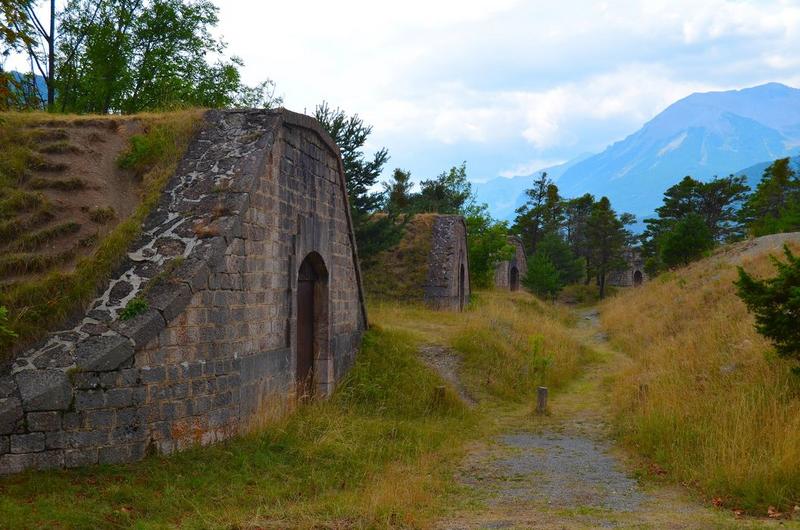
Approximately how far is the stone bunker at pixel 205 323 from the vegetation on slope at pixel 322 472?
280 millimetres

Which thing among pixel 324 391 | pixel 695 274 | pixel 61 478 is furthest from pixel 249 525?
pixel 695 274

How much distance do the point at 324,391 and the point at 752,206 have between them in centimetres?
3684

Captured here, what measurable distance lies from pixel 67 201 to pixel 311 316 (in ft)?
13.7

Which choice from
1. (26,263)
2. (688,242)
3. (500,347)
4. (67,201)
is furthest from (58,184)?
(688,242)

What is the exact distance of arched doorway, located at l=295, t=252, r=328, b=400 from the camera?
33.6ft

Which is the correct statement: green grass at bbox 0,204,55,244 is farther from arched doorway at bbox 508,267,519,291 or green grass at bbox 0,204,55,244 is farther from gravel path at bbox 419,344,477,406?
arched doorway at bbox 508,267,519,291

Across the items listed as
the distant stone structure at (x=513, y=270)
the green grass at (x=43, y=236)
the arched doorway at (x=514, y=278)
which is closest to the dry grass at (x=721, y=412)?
the green grass at (x=43, y=236)

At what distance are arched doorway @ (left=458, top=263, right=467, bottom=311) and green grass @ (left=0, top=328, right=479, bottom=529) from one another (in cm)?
1292

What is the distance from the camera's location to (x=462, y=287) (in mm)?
24297

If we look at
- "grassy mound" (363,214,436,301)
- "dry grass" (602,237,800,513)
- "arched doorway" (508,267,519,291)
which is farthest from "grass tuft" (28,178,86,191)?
"arched doorway" (508,267,519,291)

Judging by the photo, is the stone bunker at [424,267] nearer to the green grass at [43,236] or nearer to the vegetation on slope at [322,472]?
the vegetation on slope at [322,472]

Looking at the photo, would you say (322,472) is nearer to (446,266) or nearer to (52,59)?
(446,266)

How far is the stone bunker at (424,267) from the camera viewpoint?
20766mm

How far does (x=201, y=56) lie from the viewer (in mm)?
25266
